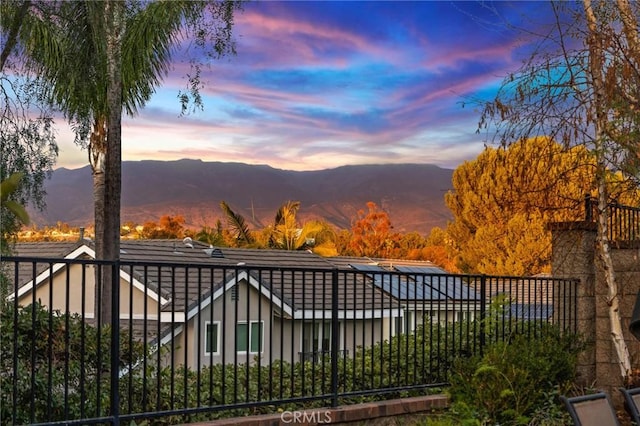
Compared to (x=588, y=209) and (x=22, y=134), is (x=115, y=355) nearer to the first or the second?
(x=22, y=134)

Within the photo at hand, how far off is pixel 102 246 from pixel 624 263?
31.4ft

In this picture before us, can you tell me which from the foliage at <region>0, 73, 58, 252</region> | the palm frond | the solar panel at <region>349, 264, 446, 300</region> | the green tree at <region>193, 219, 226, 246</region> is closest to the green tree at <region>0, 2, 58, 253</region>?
the foliage at <region>0, 73, 58, 252</region>

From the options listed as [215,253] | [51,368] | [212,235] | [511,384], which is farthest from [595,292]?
[212,235]

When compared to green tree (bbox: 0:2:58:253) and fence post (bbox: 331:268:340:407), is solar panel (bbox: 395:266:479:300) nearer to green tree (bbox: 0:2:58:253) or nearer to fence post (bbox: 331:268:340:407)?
fence post (bbox: 331:268:340:407)

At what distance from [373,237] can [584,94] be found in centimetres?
3445

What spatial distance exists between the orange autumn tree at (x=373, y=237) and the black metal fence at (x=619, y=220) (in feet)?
107

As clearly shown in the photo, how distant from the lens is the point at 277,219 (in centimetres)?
4416

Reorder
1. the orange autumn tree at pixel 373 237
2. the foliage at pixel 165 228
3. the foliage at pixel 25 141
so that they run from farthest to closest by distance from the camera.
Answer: the orange autumn tree at pixel 373 237 → the foliage at pixel 165 228 → the foliage at pixel 25 141

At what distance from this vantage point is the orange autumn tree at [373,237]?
144 feet

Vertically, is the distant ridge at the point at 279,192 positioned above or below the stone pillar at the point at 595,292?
above

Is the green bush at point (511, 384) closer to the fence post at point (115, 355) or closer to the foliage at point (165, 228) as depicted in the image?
the fence post at point (115, 355)

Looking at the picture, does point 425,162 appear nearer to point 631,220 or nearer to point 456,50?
point 456,50

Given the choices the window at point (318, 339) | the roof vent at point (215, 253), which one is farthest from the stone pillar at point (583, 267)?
the roof vent at point (215, 253)

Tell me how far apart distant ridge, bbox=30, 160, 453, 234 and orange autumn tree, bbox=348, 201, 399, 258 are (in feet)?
1.52
